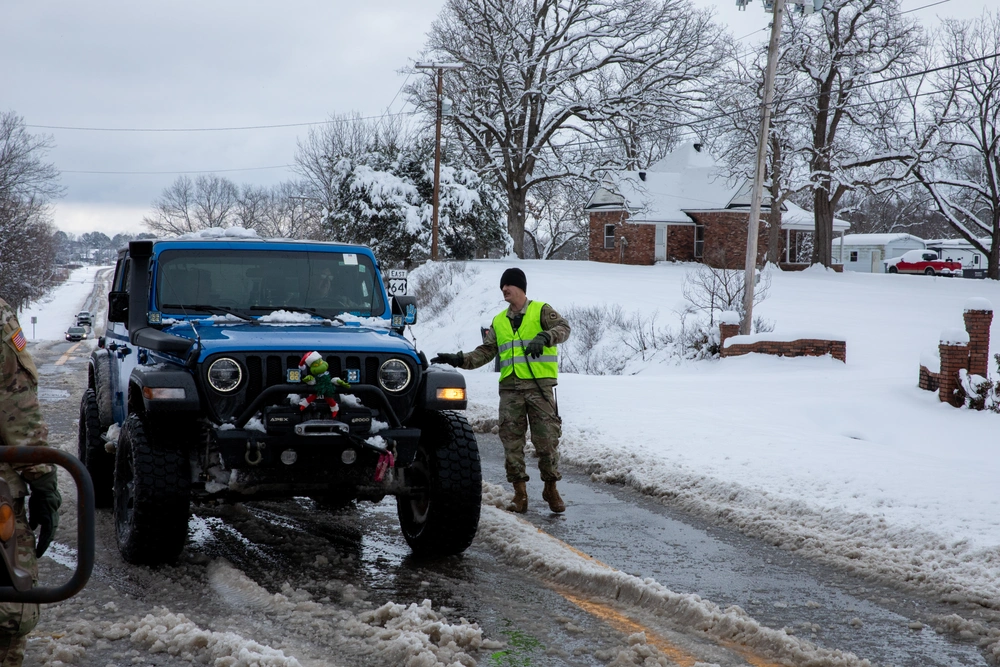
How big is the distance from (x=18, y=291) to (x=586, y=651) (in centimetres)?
6395

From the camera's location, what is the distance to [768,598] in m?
5.29

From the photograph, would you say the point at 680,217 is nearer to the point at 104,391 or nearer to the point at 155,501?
the point at 104,391

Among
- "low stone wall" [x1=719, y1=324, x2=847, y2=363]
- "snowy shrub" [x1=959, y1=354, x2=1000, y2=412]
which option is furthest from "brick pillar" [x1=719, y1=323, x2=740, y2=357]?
"snowy shrub" [x1=959, y1=354, x2=1000, y2=412]

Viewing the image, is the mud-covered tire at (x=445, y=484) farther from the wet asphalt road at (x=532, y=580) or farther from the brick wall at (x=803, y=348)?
the brick wall at (x=803, y=348)

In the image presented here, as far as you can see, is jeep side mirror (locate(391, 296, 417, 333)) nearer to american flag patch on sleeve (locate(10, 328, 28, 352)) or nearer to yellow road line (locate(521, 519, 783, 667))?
yellow road line (locate(521, 519, 783, 667))

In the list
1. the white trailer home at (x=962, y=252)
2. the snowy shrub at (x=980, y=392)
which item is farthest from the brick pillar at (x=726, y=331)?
the white trailer home at (x=962, y=252)

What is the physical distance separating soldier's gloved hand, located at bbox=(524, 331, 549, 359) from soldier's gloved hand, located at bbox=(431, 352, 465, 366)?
0.50 metres

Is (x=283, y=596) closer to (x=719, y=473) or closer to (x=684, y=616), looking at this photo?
(x=684, y=616)

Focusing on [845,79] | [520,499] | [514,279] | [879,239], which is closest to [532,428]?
[520,499]

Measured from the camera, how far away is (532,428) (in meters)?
7.55

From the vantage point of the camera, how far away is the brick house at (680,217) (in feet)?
146

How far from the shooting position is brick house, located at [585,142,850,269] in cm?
4447

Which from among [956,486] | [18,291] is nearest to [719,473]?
[956,486]

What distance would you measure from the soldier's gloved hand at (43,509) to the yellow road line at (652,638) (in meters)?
2.62
